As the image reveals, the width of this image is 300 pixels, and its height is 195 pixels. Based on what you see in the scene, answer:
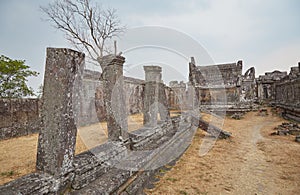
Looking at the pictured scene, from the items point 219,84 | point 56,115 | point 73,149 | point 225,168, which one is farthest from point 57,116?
point 219,84

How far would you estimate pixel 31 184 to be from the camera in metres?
1.71

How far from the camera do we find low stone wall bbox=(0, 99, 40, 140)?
6.18 metres

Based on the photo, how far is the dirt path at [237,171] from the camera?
3061 millimetres

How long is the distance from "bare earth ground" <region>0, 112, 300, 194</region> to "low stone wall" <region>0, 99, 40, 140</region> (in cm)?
69

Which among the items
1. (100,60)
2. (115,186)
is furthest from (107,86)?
(115,186)

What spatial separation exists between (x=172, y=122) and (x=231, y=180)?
2.99m

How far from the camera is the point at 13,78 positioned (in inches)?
319

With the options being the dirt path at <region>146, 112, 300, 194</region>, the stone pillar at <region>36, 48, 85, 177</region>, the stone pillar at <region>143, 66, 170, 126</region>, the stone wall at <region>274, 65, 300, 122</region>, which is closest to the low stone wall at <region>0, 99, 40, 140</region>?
the stone pillar at <region>143, 66, 170, 126</region>

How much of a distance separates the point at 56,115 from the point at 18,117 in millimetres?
6131

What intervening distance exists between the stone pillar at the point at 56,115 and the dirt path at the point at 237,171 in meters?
1.74

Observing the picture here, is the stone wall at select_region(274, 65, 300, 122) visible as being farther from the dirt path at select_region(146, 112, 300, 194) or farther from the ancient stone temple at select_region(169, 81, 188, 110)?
the ancient stone temple at select_region(169, 81, 188, 110)

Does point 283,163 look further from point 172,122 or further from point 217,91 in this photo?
point 217,91

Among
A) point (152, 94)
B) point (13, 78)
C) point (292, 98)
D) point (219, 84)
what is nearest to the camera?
point (152, 94)

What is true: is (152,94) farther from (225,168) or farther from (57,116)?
(57,116)
